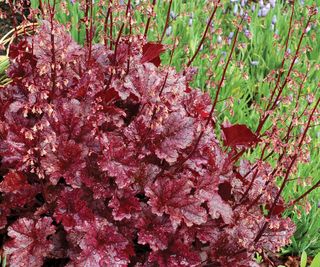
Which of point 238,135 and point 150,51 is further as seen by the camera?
point 150,51

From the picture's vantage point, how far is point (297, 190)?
2906 millimetres

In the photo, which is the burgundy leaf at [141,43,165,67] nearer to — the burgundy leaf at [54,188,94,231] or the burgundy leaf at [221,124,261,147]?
the burgundy leaf at [221,124,261,147]

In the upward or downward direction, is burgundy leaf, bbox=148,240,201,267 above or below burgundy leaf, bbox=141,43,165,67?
below

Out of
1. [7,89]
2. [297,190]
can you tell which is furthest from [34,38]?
[297,190]

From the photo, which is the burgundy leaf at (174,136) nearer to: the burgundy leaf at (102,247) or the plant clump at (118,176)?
the plant clump at (118,176)

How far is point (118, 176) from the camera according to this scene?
1946 mm

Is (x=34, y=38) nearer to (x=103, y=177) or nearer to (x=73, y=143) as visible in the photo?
(x=73, y=143)

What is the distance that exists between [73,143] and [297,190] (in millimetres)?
1368

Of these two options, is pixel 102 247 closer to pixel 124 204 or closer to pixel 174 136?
pixel 124 204

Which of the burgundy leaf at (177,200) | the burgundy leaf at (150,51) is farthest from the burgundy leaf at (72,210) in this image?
the burgundy leaf at (150,51)

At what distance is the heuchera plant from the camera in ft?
6.48

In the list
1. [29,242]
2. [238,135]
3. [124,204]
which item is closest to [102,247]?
[124,204]

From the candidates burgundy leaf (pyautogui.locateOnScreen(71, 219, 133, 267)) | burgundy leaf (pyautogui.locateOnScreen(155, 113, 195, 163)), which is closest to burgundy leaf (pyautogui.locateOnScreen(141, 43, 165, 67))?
burgundy leaf (pyautogui.locateOnScreen(155, 113, 195, 163))

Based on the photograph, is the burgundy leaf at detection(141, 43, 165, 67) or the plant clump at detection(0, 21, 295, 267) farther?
the burgundy leaf at detection(141, 43, 165, 67)
